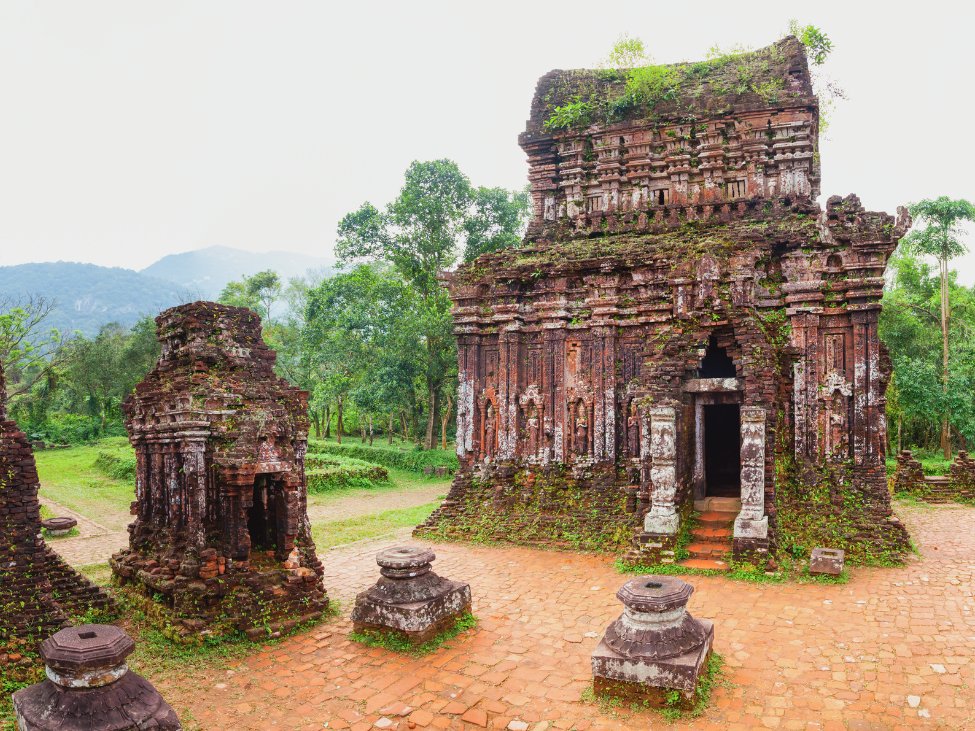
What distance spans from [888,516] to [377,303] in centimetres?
2164

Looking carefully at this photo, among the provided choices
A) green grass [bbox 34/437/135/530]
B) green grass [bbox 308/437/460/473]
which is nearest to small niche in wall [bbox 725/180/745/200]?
green grass [bbox 308/437/460/473]

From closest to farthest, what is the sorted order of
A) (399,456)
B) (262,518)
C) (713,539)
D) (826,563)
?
(262,518), (826,563), (713,539), (399,456)

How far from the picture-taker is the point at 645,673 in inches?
228

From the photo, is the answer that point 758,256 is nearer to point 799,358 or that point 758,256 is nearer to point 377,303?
point 799,358

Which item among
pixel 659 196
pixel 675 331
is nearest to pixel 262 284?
pixel 659 196

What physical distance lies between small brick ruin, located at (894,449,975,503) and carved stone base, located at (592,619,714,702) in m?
14.7

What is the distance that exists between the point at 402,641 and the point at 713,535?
573cm

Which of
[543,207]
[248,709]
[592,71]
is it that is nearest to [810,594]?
[248,709]

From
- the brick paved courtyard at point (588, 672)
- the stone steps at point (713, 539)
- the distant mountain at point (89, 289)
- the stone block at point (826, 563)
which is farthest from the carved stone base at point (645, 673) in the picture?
the distant mountain at point (89, 289)

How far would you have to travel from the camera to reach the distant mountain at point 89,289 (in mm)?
135125

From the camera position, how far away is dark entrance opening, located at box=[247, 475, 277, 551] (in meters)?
8.41

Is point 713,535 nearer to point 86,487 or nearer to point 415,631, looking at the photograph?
point 415,631

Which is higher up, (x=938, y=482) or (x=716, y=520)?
(x=716, y=520)

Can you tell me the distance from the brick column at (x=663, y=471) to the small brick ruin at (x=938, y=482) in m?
10.9
